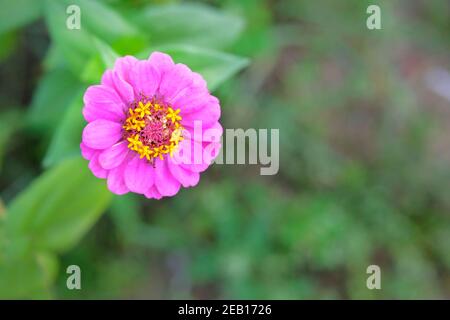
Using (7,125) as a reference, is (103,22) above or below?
above

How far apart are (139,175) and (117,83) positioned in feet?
0.77

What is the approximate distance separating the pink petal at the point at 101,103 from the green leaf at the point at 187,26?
535mm

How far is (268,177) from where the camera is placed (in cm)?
243

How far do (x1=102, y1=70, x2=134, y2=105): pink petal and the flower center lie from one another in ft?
0.17

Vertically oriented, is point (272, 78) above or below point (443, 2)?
below

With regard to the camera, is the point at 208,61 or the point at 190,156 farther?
the point at 208,61

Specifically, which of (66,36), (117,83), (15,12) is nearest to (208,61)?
(117,83)

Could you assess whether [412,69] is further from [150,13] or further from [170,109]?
[170,109]

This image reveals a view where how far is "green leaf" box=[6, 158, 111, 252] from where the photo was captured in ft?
5.23

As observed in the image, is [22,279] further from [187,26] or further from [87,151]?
[187,26]

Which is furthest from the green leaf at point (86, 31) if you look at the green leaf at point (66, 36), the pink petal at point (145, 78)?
the pink petal at point (145, 78)
